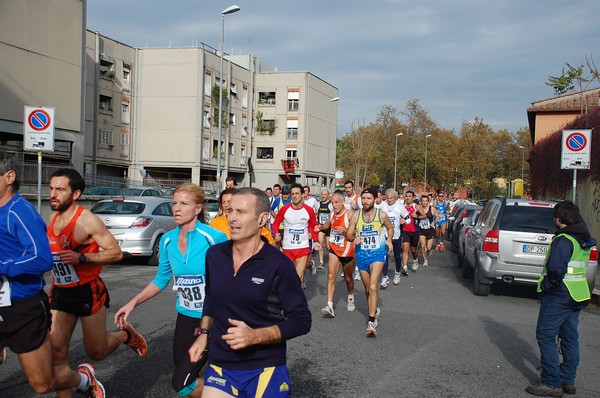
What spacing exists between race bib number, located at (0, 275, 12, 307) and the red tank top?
0.84 meters

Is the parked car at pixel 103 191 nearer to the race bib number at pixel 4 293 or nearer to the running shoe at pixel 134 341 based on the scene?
the running shoe at pixel 134 341

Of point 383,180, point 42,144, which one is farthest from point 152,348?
point 383,180

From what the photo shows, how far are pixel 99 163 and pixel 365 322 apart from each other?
3616 cm

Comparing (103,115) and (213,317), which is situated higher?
(103,115)

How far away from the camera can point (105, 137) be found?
4344cm

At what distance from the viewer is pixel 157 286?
435cm

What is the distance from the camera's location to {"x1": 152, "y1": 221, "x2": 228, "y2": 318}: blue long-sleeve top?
4.21 meters

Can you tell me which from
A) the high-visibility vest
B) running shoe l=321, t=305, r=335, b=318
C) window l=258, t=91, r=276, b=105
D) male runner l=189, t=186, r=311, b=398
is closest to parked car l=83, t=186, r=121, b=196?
running shoe l=321, t=305, r=335, b=318

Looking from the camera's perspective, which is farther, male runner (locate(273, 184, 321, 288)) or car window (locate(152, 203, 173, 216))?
car window (locate(152, 203, 173, 216))

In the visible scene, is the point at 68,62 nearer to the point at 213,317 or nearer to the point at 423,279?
the point at 423,279

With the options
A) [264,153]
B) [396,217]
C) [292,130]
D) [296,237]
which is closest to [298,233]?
[296,237]

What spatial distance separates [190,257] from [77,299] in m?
1.02

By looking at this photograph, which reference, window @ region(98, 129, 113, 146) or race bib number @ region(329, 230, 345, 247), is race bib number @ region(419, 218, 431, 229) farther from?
window @ region(98, 129, 113, 146)

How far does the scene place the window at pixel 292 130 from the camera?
181 ft
